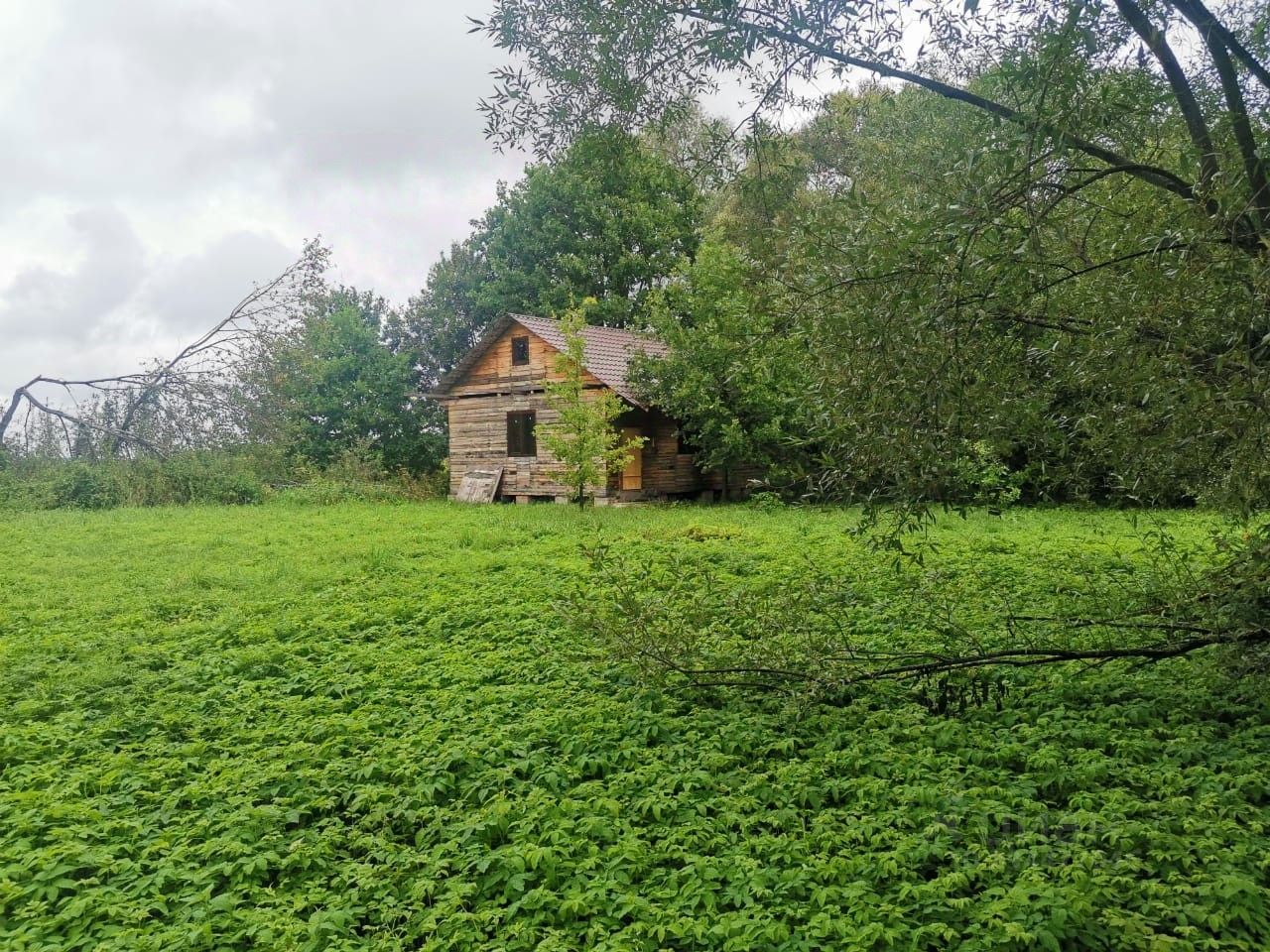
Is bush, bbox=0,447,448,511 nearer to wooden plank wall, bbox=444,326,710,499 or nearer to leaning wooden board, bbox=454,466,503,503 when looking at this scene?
leaning wooden board, bbox=454,466,503,503

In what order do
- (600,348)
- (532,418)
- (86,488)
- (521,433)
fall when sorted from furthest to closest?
(521,433), (532,418), (600,348), (86,488)

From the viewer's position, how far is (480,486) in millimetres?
27469

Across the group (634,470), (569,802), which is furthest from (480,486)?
(569,802)

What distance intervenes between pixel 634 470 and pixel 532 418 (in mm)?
3656

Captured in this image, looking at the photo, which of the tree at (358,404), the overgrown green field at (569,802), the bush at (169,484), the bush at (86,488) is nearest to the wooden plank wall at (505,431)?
the bush at (169,484)

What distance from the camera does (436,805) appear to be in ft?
17.1

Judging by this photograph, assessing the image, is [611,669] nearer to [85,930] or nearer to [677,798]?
[677,798]

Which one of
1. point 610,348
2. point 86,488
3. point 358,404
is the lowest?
point 86,488

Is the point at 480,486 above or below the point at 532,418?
below

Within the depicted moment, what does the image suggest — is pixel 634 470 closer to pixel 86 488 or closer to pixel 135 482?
pixel 135 482

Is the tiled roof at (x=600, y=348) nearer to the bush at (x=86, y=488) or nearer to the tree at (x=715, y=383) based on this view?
the tree at (x=715, y=383)

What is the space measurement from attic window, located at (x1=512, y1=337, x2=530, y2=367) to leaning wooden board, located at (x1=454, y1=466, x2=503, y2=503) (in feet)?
10.6

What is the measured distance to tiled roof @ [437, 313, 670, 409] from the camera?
24312mm

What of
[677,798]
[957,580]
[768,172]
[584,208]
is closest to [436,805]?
[677,798]
